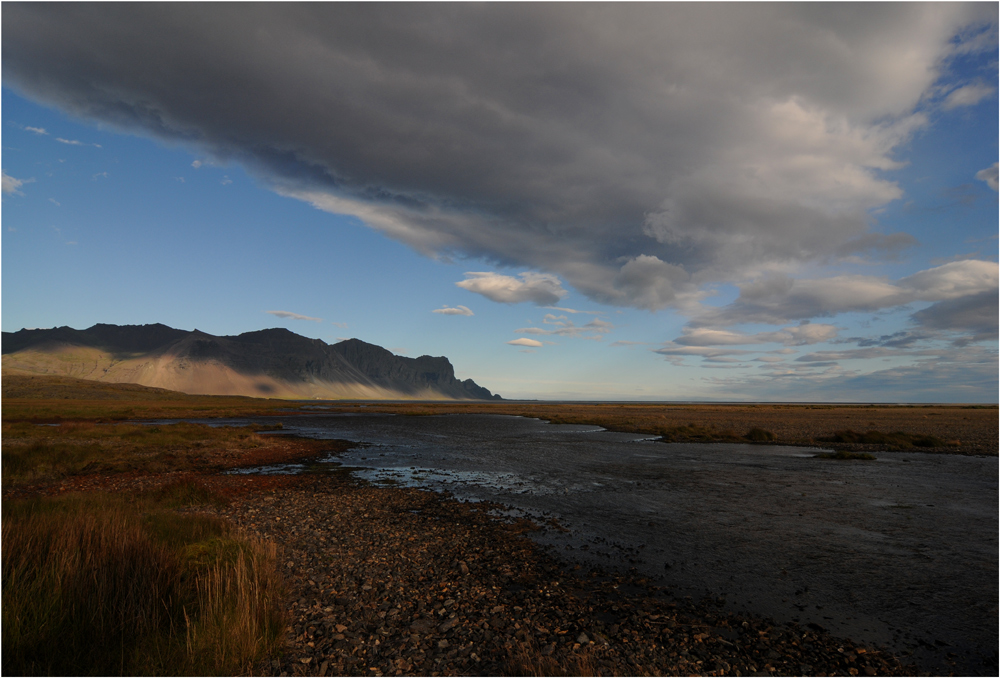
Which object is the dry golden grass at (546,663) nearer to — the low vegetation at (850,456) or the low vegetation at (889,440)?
the low vegetation at (850,456)

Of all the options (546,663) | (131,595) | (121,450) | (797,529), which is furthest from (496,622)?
(121,450)

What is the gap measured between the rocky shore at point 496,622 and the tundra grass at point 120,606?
874 mm

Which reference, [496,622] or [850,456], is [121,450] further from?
[850,456]

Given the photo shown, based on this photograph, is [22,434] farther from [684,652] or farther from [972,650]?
[972,650]

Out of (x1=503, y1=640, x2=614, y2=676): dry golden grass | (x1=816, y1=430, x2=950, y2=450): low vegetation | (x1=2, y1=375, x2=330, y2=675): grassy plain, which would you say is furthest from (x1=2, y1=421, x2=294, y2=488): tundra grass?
(x1=816, y1=430, x2=950, y2=450): low vegetation

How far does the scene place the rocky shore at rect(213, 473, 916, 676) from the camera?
8.73 metres

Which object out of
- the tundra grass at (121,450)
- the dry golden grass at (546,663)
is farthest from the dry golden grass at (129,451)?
the dry golden grass at (546,663)

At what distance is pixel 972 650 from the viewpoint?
9688 mm

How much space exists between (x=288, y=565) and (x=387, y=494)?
1178 centimetres

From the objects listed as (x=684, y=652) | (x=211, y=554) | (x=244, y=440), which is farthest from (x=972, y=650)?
(x=244, y=440)

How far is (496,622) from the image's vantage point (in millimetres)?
10273

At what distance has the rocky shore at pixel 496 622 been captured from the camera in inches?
344

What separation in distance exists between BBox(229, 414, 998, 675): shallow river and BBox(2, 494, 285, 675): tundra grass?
10.1 m

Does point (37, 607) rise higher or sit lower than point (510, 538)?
higher
